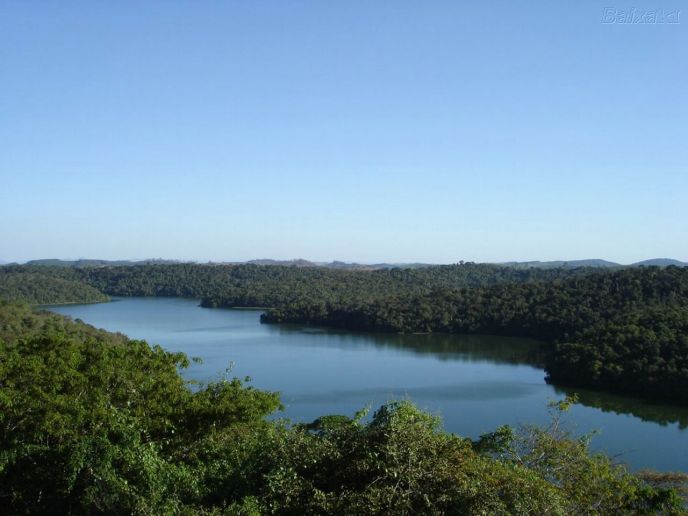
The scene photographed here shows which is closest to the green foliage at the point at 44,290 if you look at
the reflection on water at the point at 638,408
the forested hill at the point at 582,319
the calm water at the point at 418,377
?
the calm water at the point at 418,377

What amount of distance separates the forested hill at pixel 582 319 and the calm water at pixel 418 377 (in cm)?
142

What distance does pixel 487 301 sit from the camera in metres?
52.3

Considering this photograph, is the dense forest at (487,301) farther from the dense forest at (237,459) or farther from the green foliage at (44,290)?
the dense forest at (237,459)

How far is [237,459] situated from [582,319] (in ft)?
125

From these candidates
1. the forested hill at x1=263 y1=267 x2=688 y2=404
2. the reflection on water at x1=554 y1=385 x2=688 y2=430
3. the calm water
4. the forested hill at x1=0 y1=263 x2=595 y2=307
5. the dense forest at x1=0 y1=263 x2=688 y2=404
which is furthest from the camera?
the forested hill at x1=0 y1=263 x2=595 y2=307

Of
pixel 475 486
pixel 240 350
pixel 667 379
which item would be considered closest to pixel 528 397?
pixel 667 379

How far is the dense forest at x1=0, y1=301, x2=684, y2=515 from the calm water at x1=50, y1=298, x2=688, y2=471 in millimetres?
2191

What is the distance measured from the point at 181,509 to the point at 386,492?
187cm

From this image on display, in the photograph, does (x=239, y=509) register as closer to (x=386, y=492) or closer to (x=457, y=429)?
(x=386, y=492)

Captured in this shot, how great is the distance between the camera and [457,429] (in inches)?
851

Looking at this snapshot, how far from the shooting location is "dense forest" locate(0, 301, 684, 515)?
5758 millimetres

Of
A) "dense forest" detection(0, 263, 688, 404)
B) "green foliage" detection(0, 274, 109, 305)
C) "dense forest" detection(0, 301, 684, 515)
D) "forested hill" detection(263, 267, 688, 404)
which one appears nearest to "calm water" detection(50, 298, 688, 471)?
"forested hill" detection(263, 267, 688, 404)

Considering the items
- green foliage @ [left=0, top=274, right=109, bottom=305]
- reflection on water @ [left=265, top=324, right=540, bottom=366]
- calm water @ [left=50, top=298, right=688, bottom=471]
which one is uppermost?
green foliage @ [left=0, top=274, right=109, bottom=305]

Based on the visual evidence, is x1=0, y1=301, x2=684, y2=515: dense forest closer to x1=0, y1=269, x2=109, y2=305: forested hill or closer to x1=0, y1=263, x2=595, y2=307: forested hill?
x1=0, y1=263, x2=595, y2=307: forested hill
